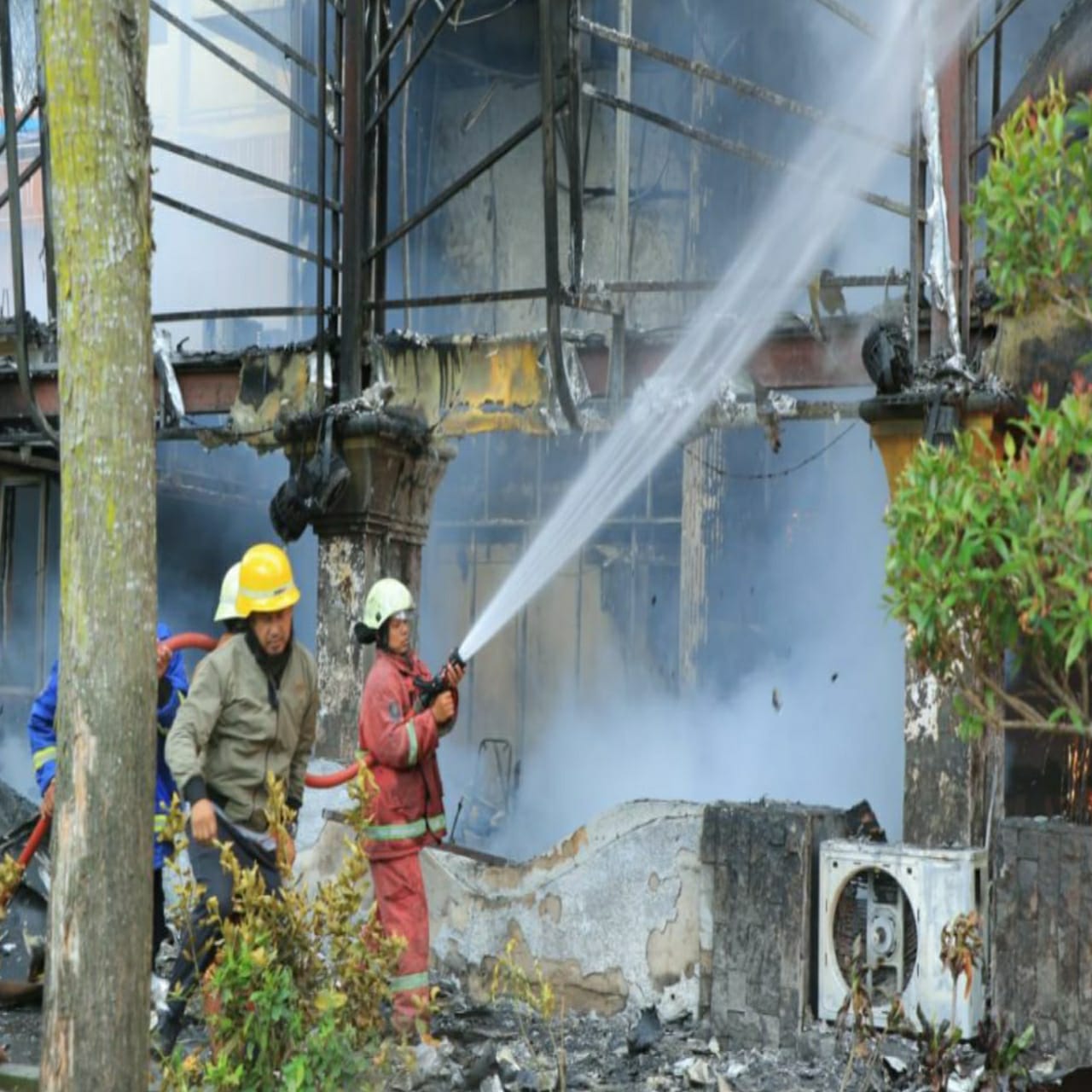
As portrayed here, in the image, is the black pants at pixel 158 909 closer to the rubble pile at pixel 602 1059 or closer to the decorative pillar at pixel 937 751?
the rubble pile at pixel 602 1059

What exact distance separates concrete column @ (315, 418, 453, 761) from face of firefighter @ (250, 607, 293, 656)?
317cm

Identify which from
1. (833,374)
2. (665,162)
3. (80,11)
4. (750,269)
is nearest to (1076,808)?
(833,374)

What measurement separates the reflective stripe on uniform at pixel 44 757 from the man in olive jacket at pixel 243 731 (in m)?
0.95

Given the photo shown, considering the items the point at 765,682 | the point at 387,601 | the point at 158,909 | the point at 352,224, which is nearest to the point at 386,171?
the point at 352,224

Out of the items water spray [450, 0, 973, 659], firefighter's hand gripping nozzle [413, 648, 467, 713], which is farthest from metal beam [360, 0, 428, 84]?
firefighter's hand gripping nozzle [413, 648, 467, 713]

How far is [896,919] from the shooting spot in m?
7.79

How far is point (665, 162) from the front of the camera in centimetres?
1603

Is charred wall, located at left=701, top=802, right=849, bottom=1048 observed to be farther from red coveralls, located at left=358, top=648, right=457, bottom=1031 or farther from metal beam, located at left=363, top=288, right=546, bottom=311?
metal beam, located at left=363, top=288, right=546, bottom=311

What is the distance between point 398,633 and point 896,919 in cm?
256

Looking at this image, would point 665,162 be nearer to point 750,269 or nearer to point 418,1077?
point 750,269

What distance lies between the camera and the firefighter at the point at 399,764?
7648 mm

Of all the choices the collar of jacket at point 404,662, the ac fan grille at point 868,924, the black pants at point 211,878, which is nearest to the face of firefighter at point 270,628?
the black pants at point 211,878

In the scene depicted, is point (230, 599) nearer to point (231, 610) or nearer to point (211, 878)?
point (231, 610)

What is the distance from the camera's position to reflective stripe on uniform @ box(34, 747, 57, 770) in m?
7.54
